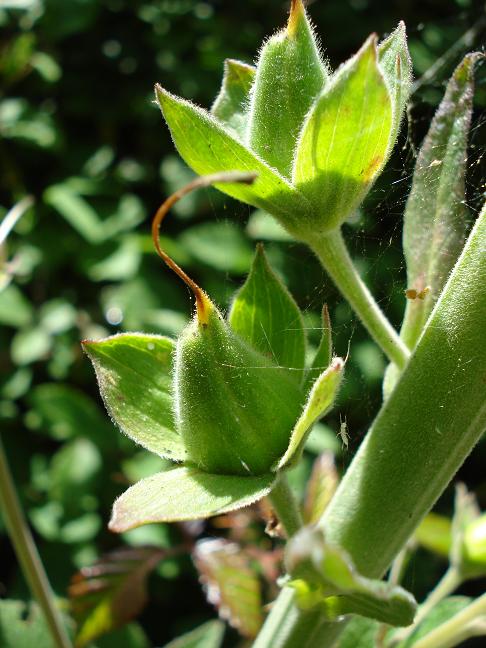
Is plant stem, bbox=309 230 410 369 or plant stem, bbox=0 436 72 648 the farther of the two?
plant stem, bbox=0 436 72 648

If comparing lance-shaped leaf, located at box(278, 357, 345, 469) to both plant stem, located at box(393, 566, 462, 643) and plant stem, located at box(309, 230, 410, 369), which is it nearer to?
plant stem, located at box(309, 230, 410, 369)

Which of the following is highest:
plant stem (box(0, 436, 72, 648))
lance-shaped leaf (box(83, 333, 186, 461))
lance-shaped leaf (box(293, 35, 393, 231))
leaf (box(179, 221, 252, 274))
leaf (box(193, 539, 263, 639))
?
lance-shaped leaf (box(293, 35, 393, 231))

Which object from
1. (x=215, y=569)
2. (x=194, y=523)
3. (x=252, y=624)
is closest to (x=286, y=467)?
(x=252, y=624)

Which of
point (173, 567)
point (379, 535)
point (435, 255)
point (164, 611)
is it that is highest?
A: point (435, 255)

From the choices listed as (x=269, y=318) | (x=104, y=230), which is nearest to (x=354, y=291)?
(x=269, y=318)

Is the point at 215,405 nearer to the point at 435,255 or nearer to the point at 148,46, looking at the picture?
the point at 435,255

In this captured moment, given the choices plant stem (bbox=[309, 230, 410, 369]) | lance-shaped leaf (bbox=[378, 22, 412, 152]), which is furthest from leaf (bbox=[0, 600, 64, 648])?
lance-shaped leaf (bbox=[378, 22, 412, 152])
